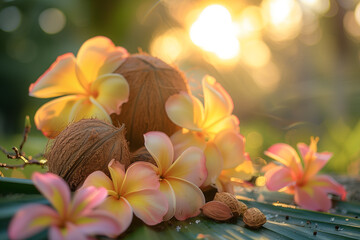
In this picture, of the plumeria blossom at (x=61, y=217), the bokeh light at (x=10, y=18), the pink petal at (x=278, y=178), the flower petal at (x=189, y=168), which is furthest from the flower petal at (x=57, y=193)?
the bokeh light at (x=10, y=18)

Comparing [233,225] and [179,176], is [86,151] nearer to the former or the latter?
[179,176]

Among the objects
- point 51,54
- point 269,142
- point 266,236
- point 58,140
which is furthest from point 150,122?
point 51,54

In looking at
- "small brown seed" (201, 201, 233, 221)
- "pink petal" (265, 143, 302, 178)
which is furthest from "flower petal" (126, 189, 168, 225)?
"pink petal" (265, 143, 302, 178)

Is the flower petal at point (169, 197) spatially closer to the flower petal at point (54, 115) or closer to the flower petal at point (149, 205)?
the flower petal at point (149, 205)

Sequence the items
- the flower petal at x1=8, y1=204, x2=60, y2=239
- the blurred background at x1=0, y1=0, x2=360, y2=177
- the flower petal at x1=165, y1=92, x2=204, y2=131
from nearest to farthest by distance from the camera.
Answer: the flower petal at x1=8, y1=204, x2=60, y2=239 < the flower petal at x1=165, y1=92, x2=204, y2=131 < the blurred background at x1=0, y1=0, x2=360, y2=177

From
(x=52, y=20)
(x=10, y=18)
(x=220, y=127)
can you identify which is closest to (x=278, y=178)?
(x=220, y=127)

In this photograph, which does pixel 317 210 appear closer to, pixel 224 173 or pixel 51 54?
pixel 224 173

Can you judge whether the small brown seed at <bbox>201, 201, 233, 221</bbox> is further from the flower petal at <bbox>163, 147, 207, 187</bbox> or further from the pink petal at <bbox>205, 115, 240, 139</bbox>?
the pink petal at <bbox>205, 115, 240, 139</bbox>
